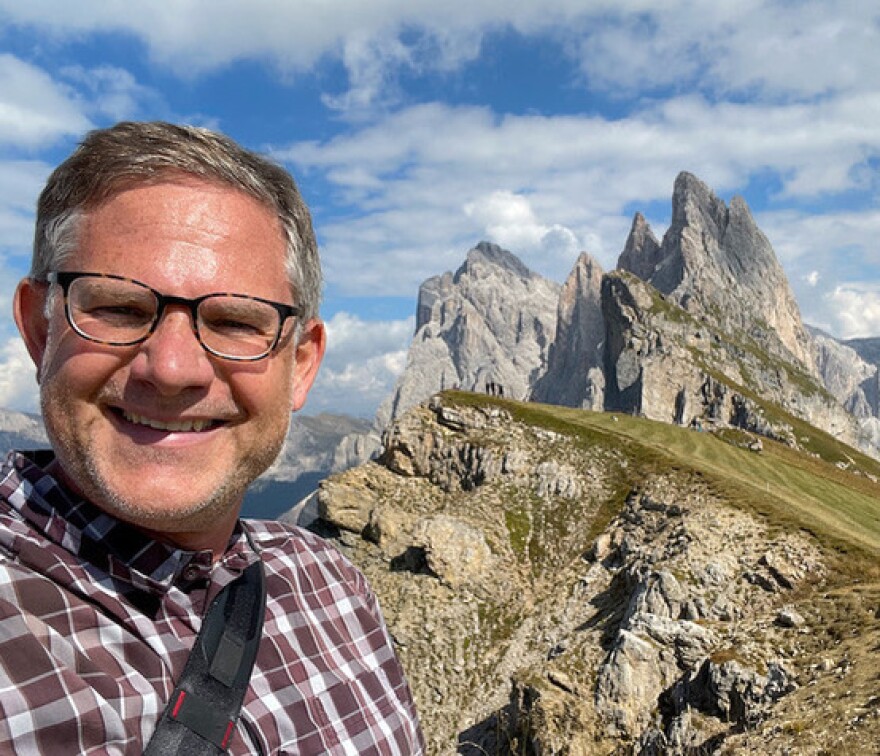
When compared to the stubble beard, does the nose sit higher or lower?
higher

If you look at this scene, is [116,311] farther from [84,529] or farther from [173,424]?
[84,529]

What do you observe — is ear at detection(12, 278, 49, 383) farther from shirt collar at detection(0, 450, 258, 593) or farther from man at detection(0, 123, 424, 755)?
shirt collar at detection(0, 450, 258, 593)

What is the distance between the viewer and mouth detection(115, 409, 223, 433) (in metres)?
3.12

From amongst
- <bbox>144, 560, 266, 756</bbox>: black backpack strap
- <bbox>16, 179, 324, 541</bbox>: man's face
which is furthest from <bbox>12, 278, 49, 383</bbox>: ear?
<bbox>144, 560, 266, 756</bbox>: black backpack strap

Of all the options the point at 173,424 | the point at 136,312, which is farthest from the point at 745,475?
the point at 136,312

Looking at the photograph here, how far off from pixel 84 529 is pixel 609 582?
140 feet

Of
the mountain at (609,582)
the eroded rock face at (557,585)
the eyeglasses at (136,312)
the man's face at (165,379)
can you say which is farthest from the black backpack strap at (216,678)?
the eroded rock face at (557,585)

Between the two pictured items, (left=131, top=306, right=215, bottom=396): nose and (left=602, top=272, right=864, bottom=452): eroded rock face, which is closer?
(left=131, top=306, right=215, bottom=396): nose

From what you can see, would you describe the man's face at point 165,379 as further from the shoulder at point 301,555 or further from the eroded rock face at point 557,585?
the eroded rock face at point 557,585

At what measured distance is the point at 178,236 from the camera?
10.7 ft

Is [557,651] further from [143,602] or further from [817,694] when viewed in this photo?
[143,602]

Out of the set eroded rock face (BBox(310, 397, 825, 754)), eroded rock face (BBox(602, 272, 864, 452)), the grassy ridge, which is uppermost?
eroded rock face (BBox(602, 272, 864, 452))

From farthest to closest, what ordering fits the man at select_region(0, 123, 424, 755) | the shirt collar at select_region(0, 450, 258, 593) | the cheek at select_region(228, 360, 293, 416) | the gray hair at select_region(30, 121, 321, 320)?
the cheek at select_region(228, 360, 293, 416) < the gray hair at select_region(30, 121, 321, 320) < the shirt collar at select_region(0, 450, 258, 593) < the man at select_region(0, 123, 424, 755)

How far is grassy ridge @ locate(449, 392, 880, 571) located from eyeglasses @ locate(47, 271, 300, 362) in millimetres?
35266
